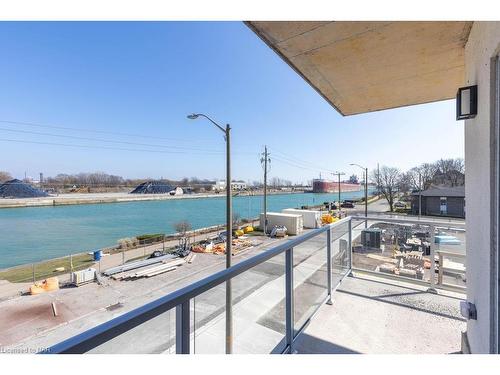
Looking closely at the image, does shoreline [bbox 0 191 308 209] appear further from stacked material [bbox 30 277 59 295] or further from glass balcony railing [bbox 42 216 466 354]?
glass balcony railing [bbox 42 216 466 354]

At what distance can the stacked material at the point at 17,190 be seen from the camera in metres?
44.6

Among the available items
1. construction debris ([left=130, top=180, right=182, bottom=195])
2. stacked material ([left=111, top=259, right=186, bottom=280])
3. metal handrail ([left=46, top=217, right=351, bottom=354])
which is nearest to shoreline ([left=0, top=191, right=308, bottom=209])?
construction debris ([left=130, top=180, right=182, bottom=195])

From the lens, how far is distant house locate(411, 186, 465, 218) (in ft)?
78.1

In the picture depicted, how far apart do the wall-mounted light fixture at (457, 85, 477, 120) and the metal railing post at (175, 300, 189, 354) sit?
6.64 ft

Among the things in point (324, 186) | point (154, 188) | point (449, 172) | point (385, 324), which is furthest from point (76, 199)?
point (449, 172)

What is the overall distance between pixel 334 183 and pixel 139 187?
191 ft

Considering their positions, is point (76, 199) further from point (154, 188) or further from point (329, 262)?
point (329, 262)

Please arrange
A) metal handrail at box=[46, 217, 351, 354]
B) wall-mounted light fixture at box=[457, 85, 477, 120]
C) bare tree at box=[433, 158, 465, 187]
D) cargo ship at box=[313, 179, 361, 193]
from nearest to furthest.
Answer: metal handrail at box=[46, 217, 351, 354] → wall-mounted light fixture at box=[457, 85, 477, 120] → bare tree at box=[433, 158, 465, 187] → cargo ship at box=[313, 179, 361, 193]

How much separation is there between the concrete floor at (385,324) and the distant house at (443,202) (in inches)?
1079

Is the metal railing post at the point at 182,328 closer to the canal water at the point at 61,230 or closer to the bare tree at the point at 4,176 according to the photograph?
the canal water at the point at 61,230

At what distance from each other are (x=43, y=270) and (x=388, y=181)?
120 feet
